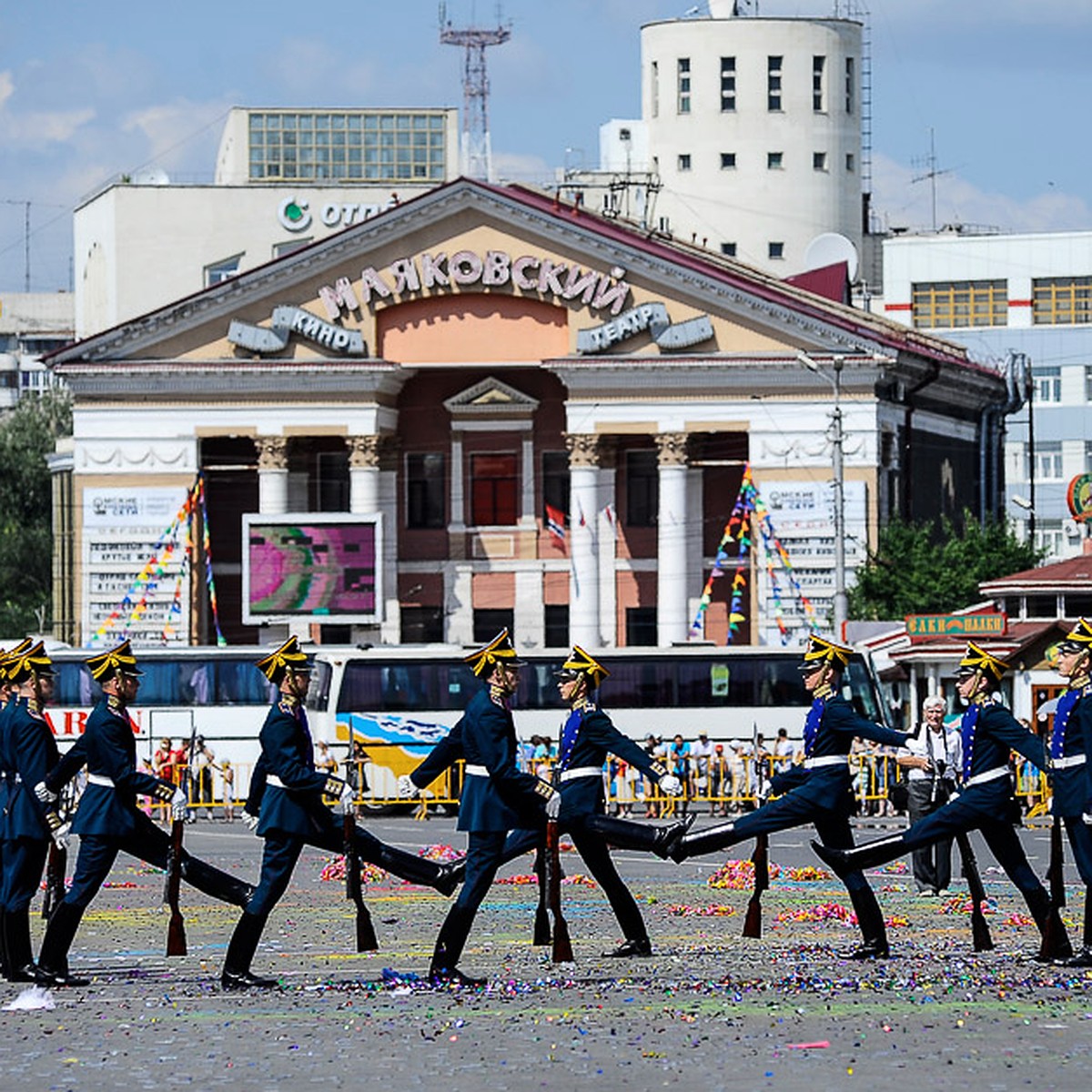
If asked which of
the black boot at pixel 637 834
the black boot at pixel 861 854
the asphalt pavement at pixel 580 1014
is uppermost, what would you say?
the black boot at pixel 637 834

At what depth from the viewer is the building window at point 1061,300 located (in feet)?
357

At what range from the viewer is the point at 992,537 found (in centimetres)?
6819

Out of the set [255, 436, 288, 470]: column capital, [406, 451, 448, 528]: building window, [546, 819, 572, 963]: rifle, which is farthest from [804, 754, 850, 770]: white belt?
[406, 451, 448, 528]: building window

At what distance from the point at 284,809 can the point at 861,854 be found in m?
3.36

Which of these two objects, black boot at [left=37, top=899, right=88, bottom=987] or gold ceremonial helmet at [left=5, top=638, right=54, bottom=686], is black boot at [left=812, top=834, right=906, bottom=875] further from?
gold ceremonial helmet at [left=5, top=638, right=54, bottom=686]

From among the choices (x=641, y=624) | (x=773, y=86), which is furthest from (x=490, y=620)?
(x=773, y=86)

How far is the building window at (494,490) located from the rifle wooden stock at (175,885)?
57351 mm

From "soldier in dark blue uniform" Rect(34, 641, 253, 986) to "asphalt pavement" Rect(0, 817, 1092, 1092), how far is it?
0.40m

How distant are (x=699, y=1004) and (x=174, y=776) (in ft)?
115

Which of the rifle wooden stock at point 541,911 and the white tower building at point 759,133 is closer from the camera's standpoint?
the rifle wooden stock at point 541,911

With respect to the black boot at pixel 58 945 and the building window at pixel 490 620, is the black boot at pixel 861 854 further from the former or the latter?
the building window at pixel 490 620

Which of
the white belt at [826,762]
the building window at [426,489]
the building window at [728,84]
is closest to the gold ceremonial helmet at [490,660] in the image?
the white belt at [826,762]

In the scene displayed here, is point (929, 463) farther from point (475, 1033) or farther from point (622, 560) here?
point (475, 1033)

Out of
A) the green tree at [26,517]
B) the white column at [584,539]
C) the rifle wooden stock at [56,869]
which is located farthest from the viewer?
the green tree at [26,517]
